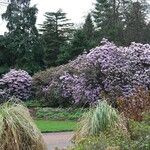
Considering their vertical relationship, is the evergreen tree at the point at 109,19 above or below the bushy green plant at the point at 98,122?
above

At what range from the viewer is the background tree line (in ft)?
145

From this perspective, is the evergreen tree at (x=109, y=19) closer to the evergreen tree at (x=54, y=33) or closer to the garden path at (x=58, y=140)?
the evergreen tree at (x=54, y=33)

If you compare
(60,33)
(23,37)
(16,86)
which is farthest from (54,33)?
(16,86)

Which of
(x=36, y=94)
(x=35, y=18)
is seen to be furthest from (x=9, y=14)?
(x=36, y=94)

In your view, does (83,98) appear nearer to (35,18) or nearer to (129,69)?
(129,69)

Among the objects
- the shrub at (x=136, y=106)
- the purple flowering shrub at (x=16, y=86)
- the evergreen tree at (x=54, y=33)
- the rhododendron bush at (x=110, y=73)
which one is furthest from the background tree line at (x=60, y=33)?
the shrub at (x=136, y=106)

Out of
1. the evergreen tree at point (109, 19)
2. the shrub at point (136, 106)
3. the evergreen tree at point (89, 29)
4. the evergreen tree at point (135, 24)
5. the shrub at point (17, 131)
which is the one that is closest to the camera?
the shrub at point (17, 131)

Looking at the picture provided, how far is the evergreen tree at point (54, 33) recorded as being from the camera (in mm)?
56312

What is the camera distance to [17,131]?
9695mm

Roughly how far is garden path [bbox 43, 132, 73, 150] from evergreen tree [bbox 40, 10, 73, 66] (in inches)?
1330

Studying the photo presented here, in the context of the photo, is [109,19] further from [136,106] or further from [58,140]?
[136,106]

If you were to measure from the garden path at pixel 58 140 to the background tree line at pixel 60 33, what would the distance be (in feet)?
80.0

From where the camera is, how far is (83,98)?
29.0 metres

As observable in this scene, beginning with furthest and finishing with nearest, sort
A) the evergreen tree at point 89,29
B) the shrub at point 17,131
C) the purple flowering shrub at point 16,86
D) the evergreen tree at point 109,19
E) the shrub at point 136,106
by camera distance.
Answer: the evergreen tree at point 89,29 < the evergreen tree at point 109,19 < the purple flowering shrub at point 16,86 < the shrub at point 136,106 < the shrub at point 17,131
